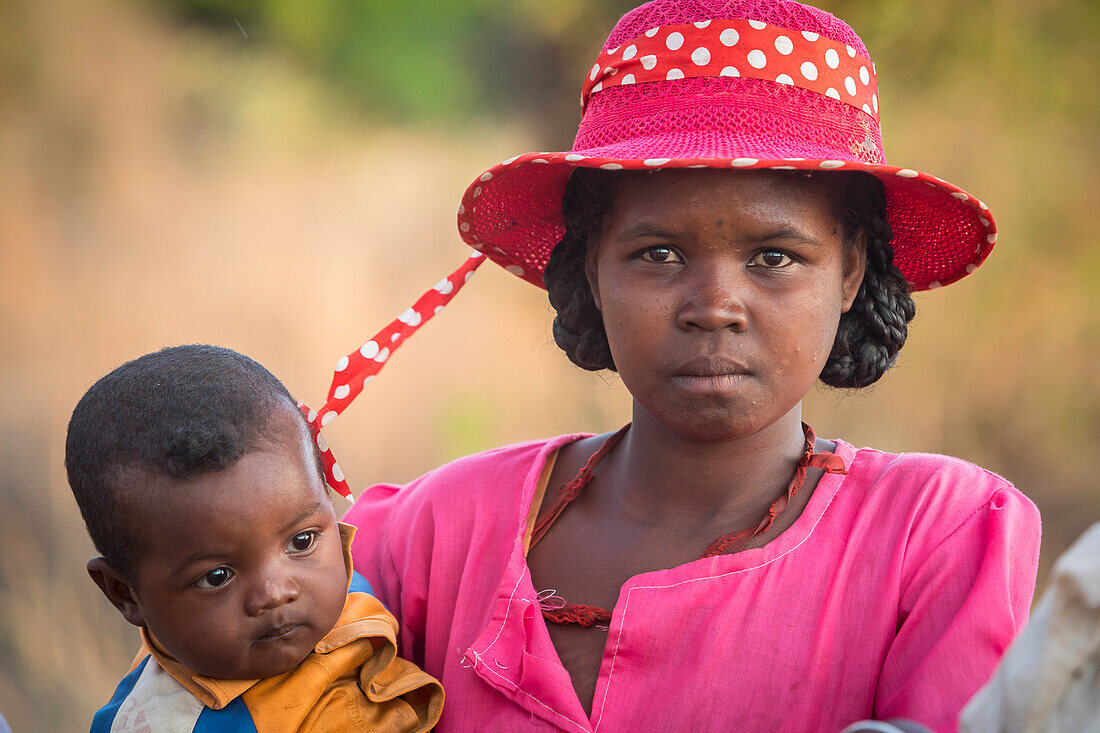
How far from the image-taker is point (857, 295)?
2.04 metres

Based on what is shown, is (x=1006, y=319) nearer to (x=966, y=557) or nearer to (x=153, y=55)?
(x=966, y=557)

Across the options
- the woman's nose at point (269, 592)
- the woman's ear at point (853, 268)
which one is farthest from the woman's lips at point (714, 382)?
the woman's nose at point (269, 592)

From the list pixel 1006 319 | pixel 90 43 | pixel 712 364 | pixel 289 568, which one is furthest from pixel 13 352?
pixel 1006 319

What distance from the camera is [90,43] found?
463 cm

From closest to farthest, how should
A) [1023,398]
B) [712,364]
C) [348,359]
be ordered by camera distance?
[712,364], [348,359], [1023,398]

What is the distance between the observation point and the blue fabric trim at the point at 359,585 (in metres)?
2.01

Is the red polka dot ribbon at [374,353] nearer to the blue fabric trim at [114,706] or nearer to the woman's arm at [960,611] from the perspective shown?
the blue fabric trim at [114,706]

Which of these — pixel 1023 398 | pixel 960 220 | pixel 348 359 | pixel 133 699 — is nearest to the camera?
pixel 133 699

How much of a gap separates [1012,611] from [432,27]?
389cm

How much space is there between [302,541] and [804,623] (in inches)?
33.3

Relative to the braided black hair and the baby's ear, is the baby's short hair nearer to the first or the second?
the baby's ear

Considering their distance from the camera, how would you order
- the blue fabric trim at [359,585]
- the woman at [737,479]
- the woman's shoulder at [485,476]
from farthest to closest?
1. the woman's shoulder at [485,476]
2. the blue fabric trim at [359,585]
3. the woman at [737,479]

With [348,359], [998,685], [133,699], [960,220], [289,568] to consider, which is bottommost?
[133,699]

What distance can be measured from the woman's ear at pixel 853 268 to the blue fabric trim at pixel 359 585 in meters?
1.04
